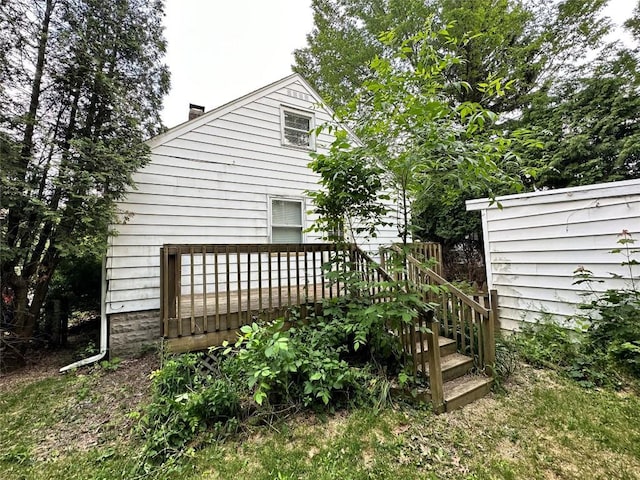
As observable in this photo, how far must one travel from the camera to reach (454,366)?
3.30 m

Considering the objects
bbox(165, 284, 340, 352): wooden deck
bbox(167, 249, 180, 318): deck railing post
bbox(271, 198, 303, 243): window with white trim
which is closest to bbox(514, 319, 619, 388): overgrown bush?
bbox(165, 284, 340, 352): wooden deck

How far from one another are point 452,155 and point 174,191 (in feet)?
15.6

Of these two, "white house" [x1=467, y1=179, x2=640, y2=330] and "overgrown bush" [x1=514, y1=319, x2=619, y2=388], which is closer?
"overgrown bush" [x1=514, y1=319, x2=619, y2=388]

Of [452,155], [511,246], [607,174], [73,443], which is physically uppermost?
→ [607,174]

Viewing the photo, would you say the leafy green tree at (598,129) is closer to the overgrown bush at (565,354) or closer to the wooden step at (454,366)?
the overgrown bush at (565,354)

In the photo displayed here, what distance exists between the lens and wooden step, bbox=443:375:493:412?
2.88 meters

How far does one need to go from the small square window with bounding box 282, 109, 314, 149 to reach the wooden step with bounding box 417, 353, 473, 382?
541 cm

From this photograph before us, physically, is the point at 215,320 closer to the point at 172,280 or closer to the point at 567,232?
the point at 172,280

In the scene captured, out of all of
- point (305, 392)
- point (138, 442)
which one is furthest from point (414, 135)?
point (138, 442)

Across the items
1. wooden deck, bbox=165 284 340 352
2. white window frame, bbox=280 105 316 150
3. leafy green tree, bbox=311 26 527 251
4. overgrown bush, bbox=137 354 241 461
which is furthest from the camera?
white window frame, bbox=280 105 316 150

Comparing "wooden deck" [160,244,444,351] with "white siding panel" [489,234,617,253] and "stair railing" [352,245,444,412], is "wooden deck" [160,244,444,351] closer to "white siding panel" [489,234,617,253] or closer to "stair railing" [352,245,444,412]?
"stair railing" [352,245,444,412]

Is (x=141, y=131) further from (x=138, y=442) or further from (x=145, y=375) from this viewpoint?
(x=138, y=442)

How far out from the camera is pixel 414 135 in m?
2.62

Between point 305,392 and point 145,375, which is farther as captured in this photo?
point 145,375
